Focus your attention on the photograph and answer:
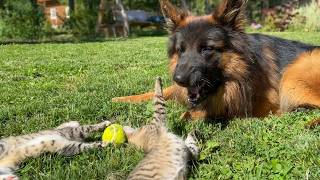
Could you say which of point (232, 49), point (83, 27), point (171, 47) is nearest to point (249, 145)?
point (232, 49)

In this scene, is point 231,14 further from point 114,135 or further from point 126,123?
point 114,135

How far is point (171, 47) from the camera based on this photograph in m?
5.77

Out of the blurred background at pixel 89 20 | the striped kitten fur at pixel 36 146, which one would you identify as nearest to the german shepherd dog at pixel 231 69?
the striped kitten fur at pixel 36 146

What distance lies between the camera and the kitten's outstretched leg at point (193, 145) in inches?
163

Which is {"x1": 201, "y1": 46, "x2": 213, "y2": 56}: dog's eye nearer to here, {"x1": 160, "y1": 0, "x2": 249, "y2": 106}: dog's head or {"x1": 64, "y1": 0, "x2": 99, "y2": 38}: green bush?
{"x1": 160, "y1": 0, "x2": 249, "y2": 106}: dog's head

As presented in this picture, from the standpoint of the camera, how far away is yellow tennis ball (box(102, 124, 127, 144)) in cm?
448

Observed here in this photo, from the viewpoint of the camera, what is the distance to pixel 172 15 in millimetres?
5797

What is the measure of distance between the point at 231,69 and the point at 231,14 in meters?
0.68

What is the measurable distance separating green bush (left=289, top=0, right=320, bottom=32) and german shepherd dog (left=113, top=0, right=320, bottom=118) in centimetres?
1786

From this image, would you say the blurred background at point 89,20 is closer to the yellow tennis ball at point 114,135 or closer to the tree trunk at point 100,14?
the tree trunk at point 100,14

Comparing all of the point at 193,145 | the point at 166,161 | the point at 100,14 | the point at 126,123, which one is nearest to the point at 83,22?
the point at 100,14

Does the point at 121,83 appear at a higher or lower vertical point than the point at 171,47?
lower

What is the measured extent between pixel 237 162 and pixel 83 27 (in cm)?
2751

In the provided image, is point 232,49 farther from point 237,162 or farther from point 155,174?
point 155,174
